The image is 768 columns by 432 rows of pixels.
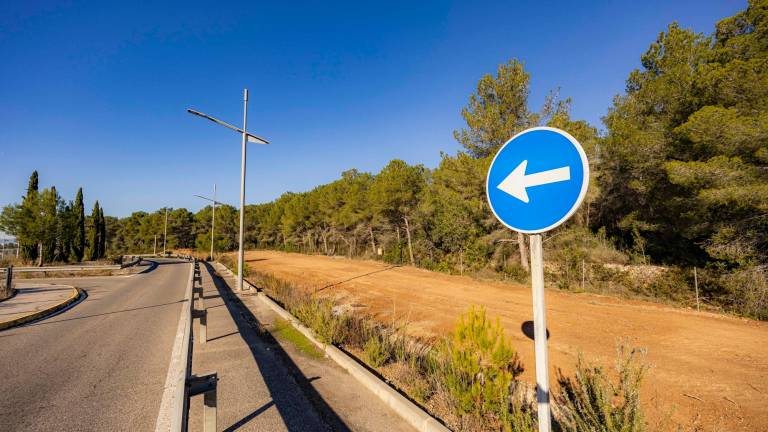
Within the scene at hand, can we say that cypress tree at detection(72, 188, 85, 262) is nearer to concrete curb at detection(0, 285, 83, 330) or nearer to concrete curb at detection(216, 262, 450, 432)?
concrete curb at detection(0, 285, 83, 330)

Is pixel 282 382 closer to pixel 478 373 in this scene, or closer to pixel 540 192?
pixel 478 373

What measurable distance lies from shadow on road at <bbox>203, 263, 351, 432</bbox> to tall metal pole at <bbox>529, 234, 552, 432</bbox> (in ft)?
6.91

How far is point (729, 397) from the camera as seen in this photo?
15.3ft

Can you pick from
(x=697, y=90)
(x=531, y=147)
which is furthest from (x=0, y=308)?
(x=697, y=90)

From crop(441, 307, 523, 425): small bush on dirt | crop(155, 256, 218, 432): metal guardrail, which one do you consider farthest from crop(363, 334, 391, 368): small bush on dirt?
crop(155, 256, 218, 432): metal guardrail

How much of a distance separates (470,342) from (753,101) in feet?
42.7

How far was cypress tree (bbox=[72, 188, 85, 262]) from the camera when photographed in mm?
31719

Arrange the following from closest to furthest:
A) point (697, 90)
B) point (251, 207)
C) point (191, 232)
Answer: point (697, 90), point (191, 232), point (251, 207)

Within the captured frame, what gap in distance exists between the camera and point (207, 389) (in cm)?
228

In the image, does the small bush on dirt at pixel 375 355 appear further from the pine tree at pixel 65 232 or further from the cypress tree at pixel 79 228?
the cypress tree at pixel 79 228

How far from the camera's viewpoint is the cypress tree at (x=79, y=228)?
3172 centimetres

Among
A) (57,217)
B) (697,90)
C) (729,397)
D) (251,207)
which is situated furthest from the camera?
(251,207)

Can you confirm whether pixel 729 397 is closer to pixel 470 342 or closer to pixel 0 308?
pixel 470 342

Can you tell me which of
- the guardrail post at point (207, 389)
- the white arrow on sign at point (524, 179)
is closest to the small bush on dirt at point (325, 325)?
the guardrail post at point (207, 389)
